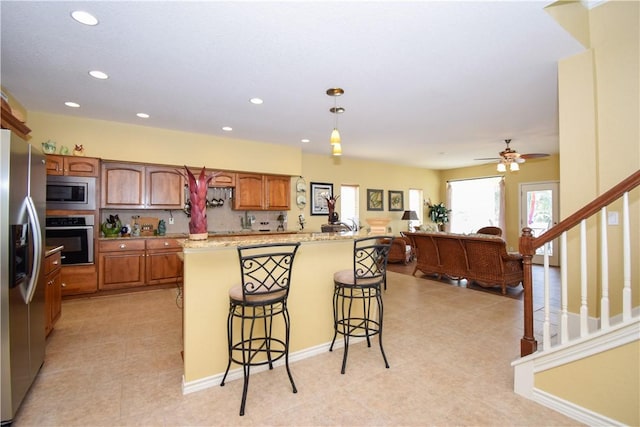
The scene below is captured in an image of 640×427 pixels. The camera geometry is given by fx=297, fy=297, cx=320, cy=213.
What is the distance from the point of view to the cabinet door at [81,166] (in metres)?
4.22

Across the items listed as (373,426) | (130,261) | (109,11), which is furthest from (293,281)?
(130,261)

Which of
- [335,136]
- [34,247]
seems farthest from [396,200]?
[34,247]

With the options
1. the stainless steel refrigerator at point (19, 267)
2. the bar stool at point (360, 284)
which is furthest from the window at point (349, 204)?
the stainless steel refrigerator at point (19, 267)

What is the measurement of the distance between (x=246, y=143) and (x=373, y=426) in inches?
197

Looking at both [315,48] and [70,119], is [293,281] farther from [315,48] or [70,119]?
[70,119]

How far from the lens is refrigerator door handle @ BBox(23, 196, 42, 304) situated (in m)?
2.02

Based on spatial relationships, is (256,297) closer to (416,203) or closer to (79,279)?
(79,279)

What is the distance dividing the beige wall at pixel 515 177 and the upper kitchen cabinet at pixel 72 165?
909 cm

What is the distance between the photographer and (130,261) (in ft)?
15.1

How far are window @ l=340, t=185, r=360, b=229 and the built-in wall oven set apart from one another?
5.25m

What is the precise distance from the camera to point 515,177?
800cm

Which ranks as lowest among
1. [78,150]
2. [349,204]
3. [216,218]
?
[216,218]

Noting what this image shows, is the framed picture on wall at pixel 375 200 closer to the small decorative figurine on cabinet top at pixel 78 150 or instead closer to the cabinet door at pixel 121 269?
the cabinet door at pixel 121 269

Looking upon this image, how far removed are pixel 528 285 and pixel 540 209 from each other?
672 cm
